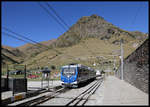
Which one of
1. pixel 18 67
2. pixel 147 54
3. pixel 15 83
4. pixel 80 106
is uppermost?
pixel 147 54

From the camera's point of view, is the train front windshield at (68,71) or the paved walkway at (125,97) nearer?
the paved walkway at (125,97)

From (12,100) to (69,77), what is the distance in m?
11.0

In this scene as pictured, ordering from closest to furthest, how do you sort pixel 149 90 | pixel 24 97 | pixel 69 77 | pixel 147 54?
pixel 24 97, pixel 149 90, pixel 147 54, pixel 69 77

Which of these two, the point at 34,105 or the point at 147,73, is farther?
the point at 147,73

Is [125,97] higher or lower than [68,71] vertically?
lower

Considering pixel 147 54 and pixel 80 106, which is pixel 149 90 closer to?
pixel 147 54

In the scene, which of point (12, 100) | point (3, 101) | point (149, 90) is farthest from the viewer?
point (149, 90)

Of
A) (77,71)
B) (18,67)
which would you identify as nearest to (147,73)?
(77,71)

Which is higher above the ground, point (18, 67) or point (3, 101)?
point (18, 67)

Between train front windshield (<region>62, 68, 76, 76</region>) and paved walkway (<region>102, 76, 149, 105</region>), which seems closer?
paved walkway (<region>102, 76, 149, 105</region>)

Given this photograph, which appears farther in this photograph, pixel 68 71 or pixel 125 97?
pixel 68 71

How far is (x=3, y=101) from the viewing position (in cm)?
937

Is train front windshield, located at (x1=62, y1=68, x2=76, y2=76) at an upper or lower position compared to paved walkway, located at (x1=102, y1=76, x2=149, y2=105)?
upper

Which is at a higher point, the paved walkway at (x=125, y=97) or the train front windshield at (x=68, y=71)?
the train front windshield at (x=68, y=71)
